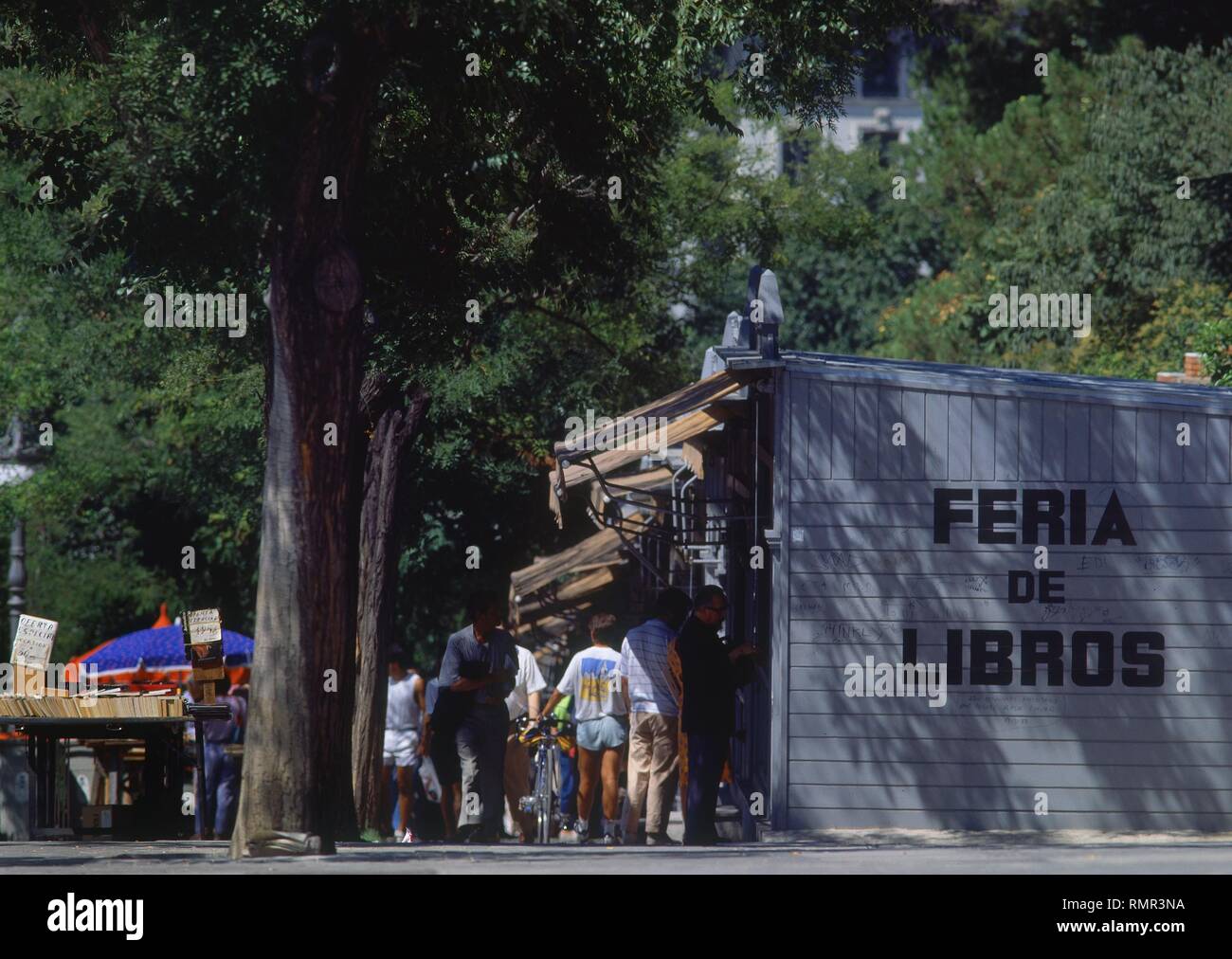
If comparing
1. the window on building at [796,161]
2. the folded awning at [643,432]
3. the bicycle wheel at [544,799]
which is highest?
the window on building at [796,161]

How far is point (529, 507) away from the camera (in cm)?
2814

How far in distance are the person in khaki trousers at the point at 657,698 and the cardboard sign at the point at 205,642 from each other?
3.08 meters

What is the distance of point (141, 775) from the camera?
15555mm

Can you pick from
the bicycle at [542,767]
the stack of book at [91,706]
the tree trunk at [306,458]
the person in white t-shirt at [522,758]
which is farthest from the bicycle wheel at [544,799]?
the tree trunk at [306,458]

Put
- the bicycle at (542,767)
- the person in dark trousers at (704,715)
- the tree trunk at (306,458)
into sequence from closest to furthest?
the tree trunk at (306,458) < the person in dark trousers at (704,715) < the bicycle at (542,767)

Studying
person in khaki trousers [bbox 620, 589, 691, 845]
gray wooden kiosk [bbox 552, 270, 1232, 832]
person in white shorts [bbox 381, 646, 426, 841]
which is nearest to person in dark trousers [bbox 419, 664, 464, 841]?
person in khaki trousers [bbox 620, 589, 691, 845]

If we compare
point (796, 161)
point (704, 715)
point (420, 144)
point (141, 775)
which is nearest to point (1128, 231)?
point (796, 161)

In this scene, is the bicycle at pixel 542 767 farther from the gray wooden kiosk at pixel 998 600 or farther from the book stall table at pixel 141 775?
the gray wooden kiosk at pixel 998 600

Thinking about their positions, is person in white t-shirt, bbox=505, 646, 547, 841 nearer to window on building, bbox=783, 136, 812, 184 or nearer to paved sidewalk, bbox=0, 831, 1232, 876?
paved sidewalk, bbox=0, 831, 1232, 876

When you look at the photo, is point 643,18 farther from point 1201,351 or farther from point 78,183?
point 1201,351

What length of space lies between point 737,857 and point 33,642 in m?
6.04

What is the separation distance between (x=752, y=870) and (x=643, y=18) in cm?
635

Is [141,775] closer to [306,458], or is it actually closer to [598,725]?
[598,725]

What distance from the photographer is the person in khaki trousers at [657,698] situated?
47.5 ft
